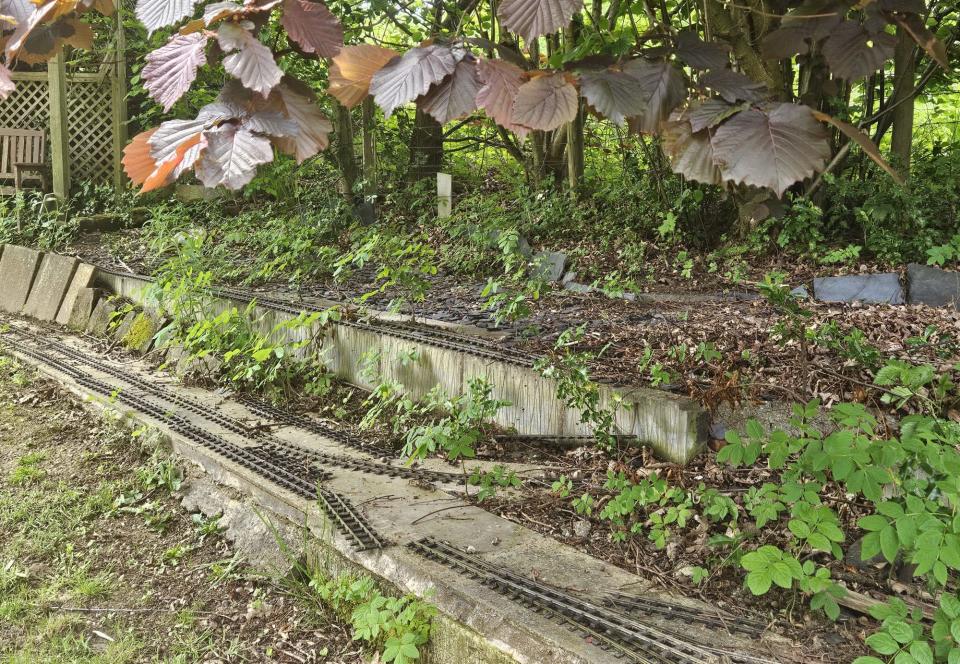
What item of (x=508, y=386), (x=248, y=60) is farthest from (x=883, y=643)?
(x=508, y=386)

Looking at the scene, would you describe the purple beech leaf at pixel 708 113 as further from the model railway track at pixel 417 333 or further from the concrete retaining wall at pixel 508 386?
the model railway track at pixel 417 333

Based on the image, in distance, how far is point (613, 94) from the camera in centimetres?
108

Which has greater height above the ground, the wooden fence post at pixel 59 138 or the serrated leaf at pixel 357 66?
the wooden fence post at pixel 59 138

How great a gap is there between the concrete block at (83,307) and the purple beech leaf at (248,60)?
658 cm

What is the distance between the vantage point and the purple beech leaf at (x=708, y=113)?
1042 mm

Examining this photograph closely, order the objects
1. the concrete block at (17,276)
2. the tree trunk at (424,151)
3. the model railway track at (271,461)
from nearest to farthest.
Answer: the model railway track at (271,461) → the concrete block at (17,276) → the tree trunk at (424,151)

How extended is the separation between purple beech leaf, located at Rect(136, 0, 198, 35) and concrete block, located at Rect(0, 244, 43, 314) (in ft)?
24.7

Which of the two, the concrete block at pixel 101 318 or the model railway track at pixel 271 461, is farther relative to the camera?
the concrete block at pixel 101 318

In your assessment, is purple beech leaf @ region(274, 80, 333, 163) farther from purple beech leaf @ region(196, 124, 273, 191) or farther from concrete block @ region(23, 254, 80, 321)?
concrete block @ region(23, 254, 80, 321)

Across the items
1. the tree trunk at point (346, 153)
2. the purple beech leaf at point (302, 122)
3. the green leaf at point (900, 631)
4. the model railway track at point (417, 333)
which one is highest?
the tree trunk at point (346, 153)

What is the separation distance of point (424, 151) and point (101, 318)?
391 cm

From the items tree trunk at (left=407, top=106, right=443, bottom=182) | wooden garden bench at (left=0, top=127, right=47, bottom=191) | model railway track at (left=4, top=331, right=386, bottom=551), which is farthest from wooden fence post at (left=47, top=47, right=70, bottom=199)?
model railway track at (left=4, top=331, right=386, bottom=551)

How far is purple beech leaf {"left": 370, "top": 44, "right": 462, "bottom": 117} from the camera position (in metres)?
1.03

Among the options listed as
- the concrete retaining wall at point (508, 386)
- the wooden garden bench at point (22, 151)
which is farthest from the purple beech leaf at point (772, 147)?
the wooden garden bench at point (22, 151)
